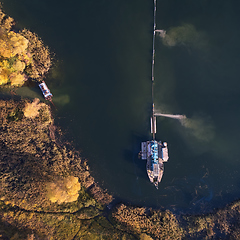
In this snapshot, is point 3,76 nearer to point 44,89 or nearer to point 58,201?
point 44,89

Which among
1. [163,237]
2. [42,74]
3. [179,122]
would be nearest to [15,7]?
[42,74]

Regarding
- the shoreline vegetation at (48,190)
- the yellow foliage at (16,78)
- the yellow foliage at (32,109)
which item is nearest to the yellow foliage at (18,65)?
the shoreline vegetation at (48,190)

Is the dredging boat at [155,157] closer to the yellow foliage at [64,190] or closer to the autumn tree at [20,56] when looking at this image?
the yellow foliage at [64,190]

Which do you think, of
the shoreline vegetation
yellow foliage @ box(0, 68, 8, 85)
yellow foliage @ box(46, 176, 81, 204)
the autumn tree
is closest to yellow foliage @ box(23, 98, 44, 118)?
the shoreline vegetation

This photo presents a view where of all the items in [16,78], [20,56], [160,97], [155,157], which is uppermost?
[20,56]

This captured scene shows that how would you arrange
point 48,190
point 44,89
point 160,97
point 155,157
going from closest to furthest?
1. point 48,190
2. point 155,157
3. point 44,89
4. point 160,97

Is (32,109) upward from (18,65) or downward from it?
downward

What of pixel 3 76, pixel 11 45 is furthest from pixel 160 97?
pixel 3 76
